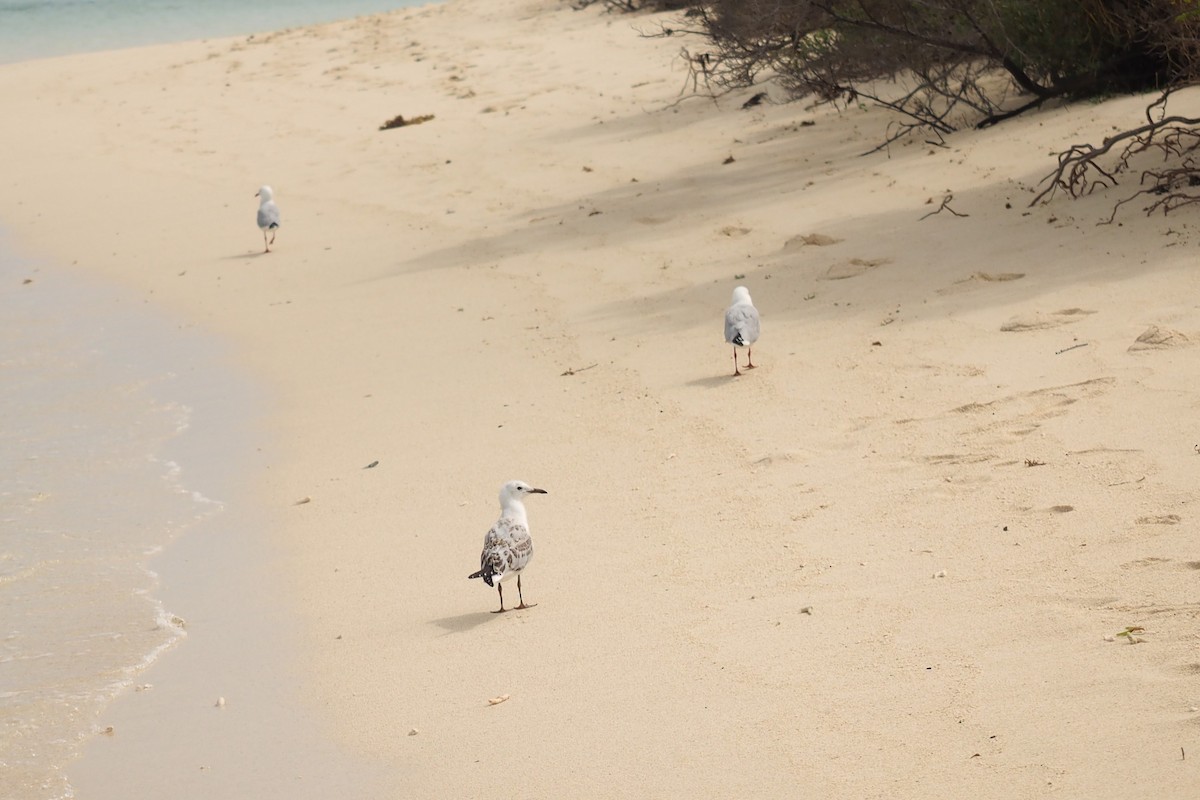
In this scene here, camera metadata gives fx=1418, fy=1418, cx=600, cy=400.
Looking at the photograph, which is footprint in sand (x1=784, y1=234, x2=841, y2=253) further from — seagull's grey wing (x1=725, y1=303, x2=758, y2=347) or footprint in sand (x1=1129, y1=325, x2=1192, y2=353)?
footprint in sand (x1=1129, y1=325, x2=1192, y2=353)

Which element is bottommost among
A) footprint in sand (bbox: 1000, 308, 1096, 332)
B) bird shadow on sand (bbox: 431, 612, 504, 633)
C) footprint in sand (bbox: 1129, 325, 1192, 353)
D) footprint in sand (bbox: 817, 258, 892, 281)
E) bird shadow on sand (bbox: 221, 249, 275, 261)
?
bird shadow on sand (bbox: 431, 612, 504, 633)

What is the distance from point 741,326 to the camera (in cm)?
832

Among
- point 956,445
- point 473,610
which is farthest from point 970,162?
point 473,610

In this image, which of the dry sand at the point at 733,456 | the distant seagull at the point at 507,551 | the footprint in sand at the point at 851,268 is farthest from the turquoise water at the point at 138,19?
the distant seagull at the point at 507,551

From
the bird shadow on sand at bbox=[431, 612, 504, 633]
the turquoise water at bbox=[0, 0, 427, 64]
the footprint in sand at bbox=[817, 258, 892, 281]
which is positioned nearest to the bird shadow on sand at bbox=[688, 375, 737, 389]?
the footprint in sand at bbox=[817, 258, 892, 281]

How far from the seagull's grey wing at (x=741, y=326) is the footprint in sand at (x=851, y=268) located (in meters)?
1.76

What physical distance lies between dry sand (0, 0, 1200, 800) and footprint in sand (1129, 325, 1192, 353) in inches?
1.3

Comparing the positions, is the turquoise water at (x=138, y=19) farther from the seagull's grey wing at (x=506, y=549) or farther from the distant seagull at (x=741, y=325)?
the seagull's grey wing at (x=506, y=549)

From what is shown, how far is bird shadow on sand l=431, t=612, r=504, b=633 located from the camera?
5.98 m

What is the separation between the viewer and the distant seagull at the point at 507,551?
19.2ft

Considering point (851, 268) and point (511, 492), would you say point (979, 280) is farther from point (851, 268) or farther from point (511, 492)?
point (511, 492)

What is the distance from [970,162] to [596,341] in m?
4.21

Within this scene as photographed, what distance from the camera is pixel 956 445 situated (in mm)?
6738

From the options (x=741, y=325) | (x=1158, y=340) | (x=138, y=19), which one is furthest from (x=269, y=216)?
(x=138, y=19)
